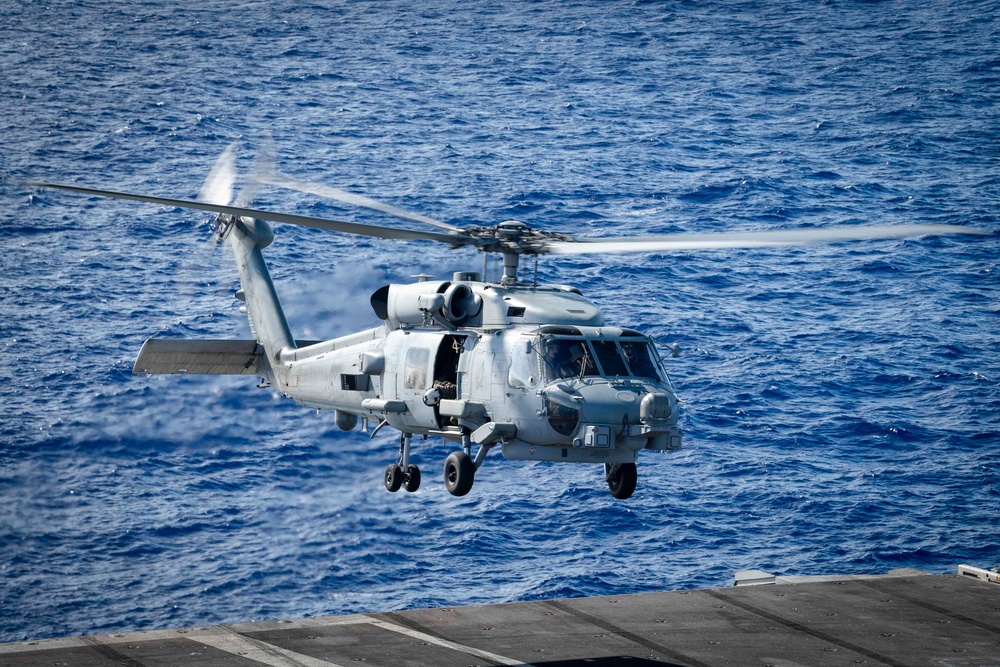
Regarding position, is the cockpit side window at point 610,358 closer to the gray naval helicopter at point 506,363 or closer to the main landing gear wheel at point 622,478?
the gray naval helicopter at point 506,363

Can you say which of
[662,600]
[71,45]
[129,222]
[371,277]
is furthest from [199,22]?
[662,600]

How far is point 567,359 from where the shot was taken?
2167 centimetres

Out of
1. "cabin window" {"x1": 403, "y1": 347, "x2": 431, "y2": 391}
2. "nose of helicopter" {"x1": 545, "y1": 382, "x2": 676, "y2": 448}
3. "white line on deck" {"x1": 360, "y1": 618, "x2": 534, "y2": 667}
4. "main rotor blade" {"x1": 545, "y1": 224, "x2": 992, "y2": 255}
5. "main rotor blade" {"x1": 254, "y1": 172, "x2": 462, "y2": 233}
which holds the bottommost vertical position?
"white line on deck" {"x1": 360, "y1": 618, "x2": 534, "y2": 667}

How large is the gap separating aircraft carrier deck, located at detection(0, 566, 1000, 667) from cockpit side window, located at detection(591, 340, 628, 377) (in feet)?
28.8

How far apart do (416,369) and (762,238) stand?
281 inches

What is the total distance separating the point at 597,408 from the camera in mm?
20922

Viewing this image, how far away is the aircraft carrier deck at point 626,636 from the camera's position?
28.0 metres

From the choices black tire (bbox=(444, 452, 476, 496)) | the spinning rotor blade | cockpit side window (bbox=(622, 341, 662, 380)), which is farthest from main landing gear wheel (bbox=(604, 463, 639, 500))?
the spinning rotor blade

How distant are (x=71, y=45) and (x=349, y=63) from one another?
2537 centimetres

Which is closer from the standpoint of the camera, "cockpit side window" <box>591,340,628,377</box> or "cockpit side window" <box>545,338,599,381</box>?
"cockpit side window" <box>545,338,599,381</box>

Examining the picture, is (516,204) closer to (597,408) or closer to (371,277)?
(371,277)

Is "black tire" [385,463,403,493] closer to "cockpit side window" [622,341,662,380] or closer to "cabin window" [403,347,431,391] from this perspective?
"cabin window" [403,347,431,391]

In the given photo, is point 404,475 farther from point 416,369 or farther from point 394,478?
point 416,369

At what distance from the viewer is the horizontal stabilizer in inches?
1065
